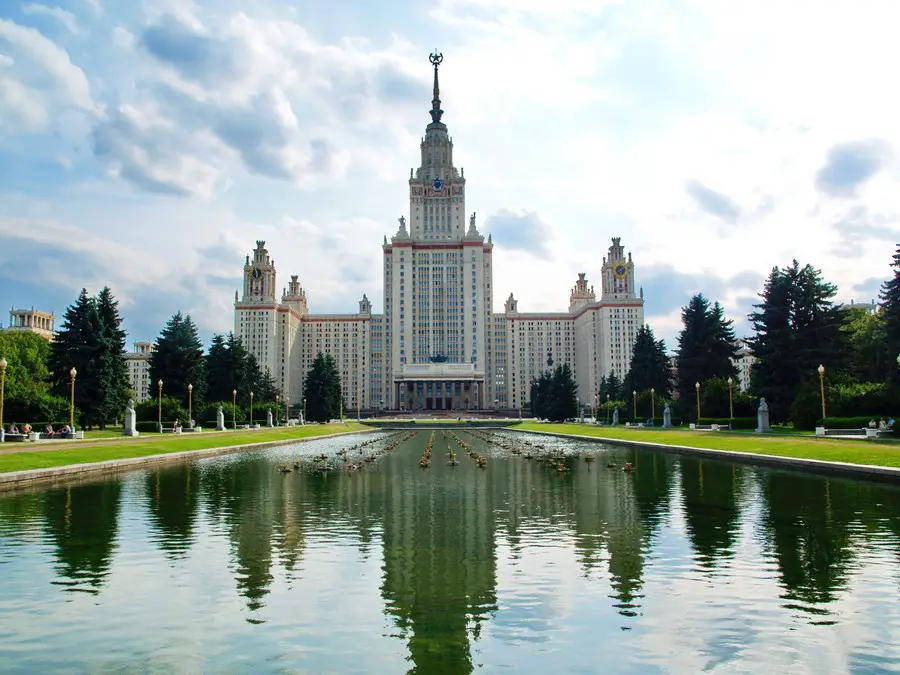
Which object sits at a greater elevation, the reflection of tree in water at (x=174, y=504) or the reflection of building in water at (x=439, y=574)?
the reflection of building in water at (x=439, y=574)

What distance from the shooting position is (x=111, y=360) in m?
63.8

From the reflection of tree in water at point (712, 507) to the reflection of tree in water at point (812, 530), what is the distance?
2.71 ft

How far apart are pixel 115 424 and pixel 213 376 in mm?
21531

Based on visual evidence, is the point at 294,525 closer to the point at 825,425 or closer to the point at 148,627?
the point at 148,627

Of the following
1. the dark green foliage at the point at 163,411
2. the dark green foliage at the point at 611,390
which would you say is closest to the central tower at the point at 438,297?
the dark green foliage at the point at 611,390

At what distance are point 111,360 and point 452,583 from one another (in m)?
60.7

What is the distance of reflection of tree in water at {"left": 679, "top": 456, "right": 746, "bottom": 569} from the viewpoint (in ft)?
45.2

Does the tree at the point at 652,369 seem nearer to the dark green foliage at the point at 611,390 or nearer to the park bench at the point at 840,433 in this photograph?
the dark green foliage at the point at 611,390

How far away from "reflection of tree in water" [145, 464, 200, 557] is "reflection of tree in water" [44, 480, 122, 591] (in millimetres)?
979

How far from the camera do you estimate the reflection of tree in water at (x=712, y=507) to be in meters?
13.8

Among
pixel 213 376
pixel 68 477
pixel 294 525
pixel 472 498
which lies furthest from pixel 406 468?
pixel 213 376

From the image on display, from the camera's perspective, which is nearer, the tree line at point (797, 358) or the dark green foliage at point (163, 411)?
the tree line at point (797, 358)

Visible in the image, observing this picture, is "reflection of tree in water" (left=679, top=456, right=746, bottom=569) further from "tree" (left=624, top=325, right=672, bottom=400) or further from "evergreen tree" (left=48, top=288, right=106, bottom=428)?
"tree" (left=624, top=325, right=672, bottom=400)

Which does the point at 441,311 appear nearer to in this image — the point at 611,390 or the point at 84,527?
the point at 611,390
